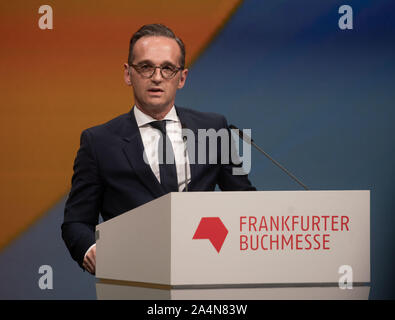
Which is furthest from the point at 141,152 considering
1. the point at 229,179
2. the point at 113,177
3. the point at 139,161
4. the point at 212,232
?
the point at 212,232

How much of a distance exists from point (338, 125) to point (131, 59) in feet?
4.24

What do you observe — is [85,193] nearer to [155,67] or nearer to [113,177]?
[113,177]

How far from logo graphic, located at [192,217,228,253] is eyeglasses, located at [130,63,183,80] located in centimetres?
108

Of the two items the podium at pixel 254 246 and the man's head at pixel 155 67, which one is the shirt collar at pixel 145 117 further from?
the podium at pixel 254 246

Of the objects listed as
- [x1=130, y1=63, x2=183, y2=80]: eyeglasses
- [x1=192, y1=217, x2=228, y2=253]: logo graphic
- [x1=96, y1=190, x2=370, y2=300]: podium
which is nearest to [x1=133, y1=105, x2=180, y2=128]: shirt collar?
[x1=130, y1=63, x2=183, y2=80]: eyeglasses

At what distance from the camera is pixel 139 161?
243cm

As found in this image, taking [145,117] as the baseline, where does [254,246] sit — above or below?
below

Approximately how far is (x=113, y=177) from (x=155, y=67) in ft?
1.47

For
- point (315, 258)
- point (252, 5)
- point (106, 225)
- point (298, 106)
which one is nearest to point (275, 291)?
point (315, 258)

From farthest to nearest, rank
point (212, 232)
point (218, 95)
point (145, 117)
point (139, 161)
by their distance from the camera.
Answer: point (218, 95), point (145, 117), point (139, 161), point (212, 232)

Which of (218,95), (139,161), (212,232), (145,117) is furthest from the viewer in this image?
(218,95)

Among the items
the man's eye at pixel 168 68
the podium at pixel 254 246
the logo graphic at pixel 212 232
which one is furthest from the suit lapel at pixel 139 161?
the logo graphic at pixel 212 232

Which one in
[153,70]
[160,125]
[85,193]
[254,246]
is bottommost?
[254,246]

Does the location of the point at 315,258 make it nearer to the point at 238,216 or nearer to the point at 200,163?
the point at 238,216
